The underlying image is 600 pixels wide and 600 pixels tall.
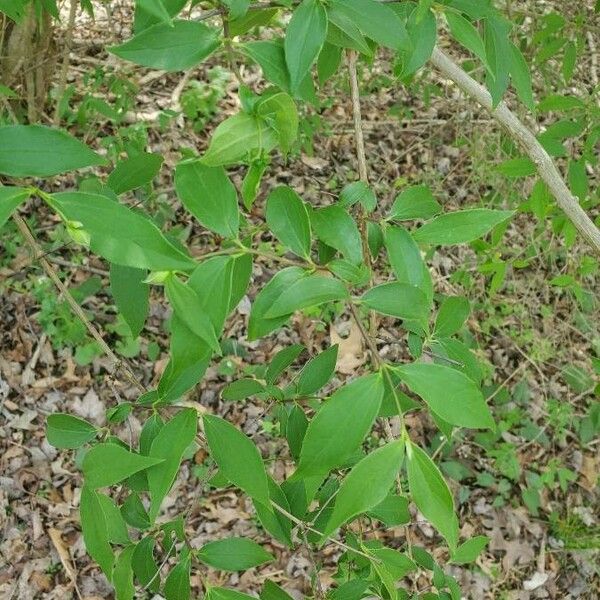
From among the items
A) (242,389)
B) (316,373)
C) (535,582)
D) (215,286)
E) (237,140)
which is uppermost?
(237,140)

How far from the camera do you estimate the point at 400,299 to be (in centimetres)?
90

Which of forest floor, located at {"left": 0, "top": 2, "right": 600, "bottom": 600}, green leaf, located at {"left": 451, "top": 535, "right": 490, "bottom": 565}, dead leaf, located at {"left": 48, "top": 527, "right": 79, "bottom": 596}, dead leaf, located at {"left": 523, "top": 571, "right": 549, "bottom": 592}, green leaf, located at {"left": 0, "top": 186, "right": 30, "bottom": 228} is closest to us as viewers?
green leaf, located at {"left": 0, "top": 186, "right": 30, "bottom": 228}

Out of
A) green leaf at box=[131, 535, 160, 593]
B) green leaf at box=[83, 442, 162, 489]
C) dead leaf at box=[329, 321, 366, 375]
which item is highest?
green leaf at box=[83, 442, 162, 489]

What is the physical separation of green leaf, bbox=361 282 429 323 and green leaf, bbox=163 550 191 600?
474 mm

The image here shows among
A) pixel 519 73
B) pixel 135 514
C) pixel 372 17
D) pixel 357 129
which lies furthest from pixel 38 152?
pixel 519 73

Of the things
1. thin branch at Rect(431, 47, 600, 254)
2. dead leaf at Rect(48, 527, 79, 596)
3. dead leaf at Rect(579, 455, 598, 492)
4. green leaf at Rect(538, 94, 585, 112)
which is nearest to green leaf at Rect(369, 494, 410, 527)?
thin branch at Rect(431, 47, 600, 254)

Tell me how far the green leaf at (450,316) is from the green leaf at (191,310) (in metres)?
0.54

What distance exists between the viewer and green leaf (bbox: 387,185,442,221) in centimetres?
110

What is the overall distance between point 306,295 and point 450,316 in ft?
1.45

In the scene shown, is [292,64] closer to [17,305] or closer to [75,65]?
[17,305]

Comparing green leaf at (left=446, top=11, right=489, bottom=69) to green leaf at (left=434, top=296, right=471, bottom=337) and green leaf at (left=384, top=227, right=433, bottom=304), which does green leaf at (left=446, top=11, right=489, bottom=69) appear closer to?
green leaf at (left=384, top=227, right=433, bottom=304)

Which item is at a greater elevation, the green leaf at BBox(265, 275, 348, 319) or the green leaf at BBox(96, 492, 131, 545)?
the green leaf at BBox(265, 275, 348, 319)

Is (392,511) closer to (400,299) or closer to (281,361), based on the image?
(281,361)

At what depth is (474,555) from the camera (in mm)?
1484
